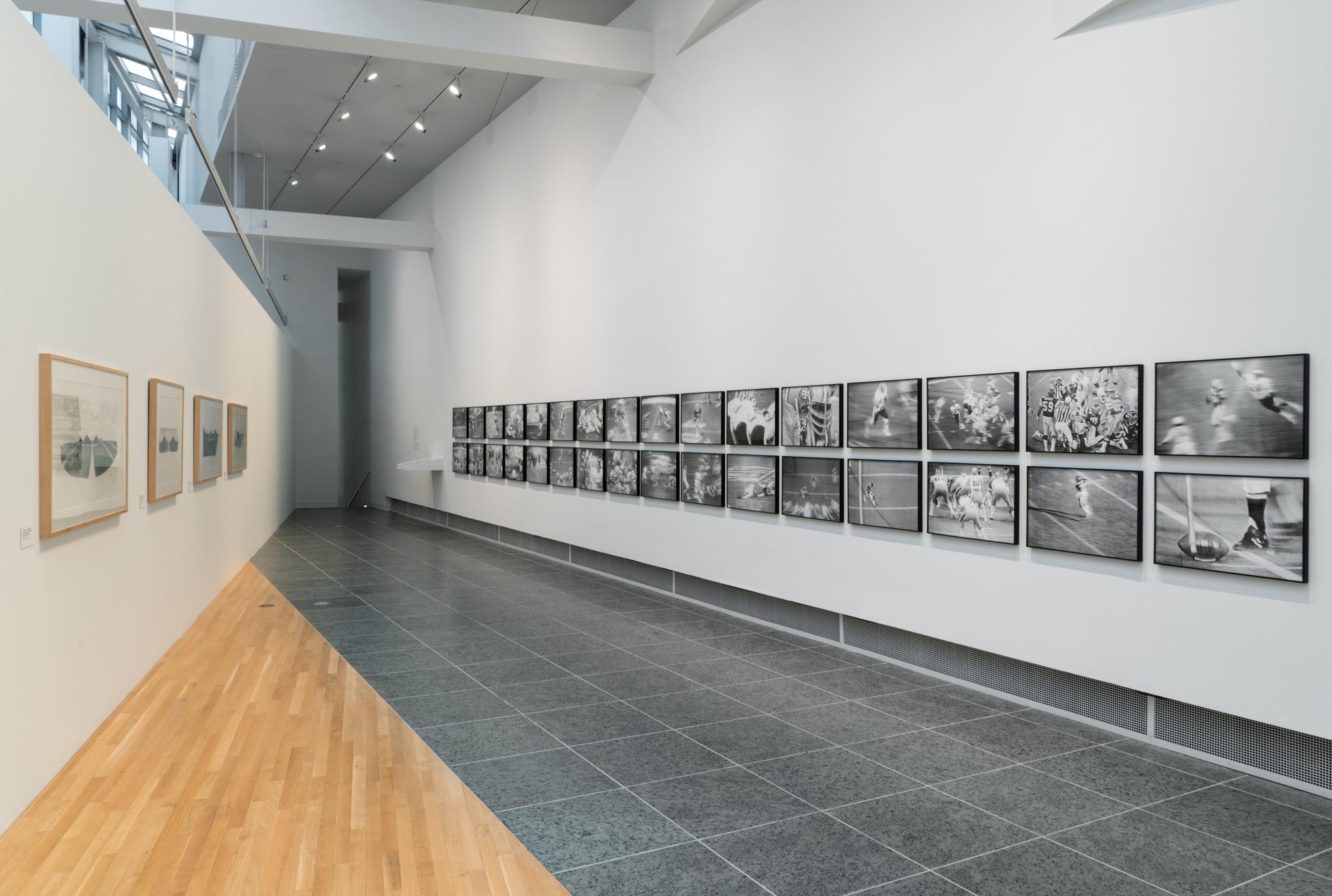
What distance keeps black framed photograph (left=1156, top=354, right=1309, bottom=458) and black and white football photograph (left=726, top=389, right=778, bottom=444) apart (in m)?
4.68

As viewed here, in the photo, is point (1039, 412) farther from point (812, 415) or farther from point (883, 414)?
point (812, 415)

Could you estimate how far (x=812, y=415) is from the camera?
9961 mm

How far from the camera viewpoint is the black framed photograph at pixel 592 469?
14695 millimetres

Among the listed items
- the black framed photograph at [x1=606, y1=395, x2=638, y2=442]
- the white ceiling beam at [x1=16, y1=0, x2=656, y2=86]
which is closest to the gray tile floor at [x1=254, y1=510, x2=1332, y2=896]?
the black framed photograph at [x1=606, y1=395, x2=638, y2=442]

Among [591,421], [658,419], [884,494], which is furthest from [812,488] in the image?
[591,421]

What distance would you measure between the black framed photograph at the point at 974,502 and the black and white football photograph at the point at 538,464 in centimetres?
947

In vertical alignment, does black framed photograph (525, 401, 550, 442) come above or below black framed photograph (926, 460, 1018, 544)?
above

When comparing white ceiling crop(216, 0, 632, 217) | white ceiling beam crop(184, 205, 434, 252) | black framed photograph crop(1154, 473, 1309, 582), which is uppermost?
white ceiling crop(216, 0, 632, 217)

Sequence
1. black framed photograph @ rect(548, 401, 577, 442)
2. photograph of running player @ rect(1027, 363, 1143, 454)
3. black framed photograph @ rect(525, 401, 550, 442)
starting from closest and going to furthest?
photograph of running player @ rect(1027, 363, 1143, 454)
black framed photograph @ rect(548, 401, 577, 442)
black framed photograph @ rect(525, 401, 550, 442)

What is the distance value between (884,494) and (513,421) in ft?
34.8

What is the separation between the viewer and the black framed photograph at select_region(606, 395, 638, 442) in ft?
44.8

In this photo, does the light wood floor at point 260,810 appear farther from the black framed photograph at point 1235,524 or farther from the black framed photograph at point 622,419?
the black framed photograph at point 622,419

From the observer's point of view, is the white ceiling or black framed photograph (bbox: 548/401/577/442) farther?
the white ceiling

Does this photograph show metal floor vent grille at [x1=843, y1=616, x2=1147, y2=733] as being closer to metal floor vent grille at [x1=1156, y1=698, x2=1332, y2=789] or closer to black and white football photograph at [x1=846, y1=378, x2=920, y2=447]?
metal floor vent grille at [x1=1156, y1=698, x2=1332, y2=789]
